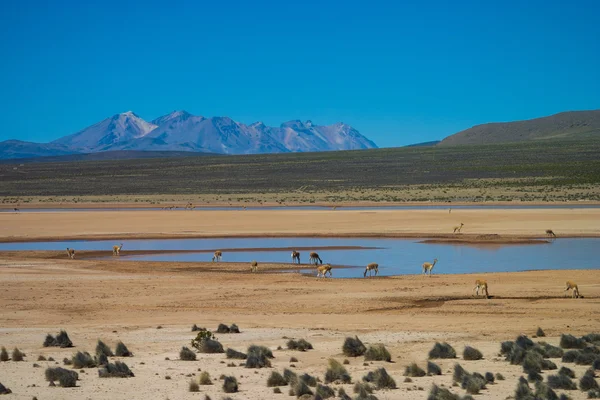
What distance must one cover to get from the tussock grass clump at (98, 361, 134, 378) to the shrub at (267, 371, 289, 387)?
2200mm

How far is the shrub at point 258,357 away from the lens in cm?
1291

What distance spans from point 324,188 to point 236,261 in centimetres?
5425

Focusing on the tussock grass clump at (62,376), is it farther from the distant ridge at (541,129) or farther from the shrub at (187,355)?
the distant ridge at (541,129)

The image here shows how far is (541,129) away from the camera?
180 meters

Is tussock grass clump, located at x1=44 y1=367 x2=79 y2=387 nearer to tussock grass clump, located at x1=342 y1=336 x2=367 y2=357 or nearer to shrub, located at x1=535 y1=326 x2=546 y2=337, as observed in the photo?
tussock grass clump, located at x1=342 y1=336 x2=367 y2=357

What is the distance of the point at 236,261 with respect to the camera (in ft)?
98.3

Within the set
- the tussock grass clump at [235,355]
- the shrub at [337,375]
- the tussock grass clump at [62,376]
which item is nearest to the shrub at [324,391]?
the shrub at [337,375]

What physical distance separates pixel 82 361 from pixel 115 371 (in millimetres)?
945

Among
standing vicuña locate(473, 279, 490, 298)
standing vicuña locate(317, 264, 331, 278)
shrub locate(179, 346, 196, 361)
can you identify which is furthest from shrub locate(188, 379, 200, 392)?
standing vicuña locate(317, 264, 331, 278)

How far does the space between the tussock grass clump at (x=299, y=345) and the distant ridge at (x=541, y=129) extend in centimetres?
15583

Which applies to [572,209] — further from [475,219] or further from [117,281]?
[117,281]

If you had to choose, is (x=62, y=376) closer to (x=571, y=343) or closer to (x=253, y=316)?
(x=253, y=316)

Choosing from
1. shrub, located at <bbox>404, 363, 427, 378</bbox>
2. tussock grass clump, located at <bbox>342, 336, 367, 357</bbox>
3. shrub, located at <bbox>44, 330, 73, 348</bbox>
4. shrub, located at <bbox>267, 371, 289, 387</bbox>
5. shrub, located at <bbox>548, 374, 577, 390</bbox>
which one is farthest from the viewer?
shrub, located at <bbox>44, 330, 73, 348</bbox>

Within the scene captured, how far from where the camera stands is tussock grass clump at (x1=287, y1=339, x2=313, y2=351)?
14.3 meters
